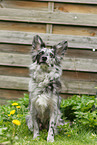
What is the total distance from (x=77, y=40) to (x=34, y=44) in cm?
166

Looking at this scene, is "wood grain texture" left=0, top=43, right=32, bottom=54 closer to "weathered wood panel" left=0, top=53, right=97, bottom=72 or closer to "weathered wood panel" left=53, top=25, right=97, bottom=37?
"weathered wood panel" left=0, top=53, right=97, bottom=72

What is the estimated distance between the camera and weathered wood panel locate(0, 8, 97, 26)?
13.9ft

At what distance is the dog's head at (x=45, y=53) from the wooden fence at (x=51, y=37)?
4.34 feet

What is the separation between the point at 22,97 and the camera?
4398 millimetres

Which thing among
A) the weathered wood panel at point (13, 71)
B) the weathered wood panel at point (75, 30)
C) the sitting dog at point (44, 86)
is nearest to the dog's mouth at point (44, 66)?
the sitting dog at point (44, 86)

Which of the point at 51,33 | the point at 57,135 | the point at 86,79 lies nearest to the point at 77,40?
the point at 51,33

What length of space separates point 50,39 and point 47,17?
20.8 inches

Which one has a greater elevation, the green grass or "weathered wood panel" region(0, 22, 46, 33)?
"weathered wood panel" region(0, 22, 46, 33)

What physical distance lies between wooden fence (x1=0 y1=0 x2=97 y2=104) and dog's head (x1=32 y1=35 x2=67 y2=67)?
4.34 ft

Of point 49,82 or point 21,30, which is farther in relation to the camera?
point 21,30

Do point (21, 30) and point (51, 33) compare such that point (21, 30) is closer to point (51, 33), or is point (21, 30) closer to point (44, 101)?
point (51, 33)

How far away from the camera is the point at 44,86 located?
2.77 m

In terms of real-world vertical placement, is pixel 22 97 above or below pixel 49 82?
below

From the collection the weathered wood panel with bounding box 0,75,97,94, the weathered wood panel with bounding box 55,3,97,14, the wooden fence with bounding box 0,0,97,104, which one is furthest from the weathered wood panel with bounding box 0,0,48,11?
the weathered wood panel with bounding box 0,75,97,94
